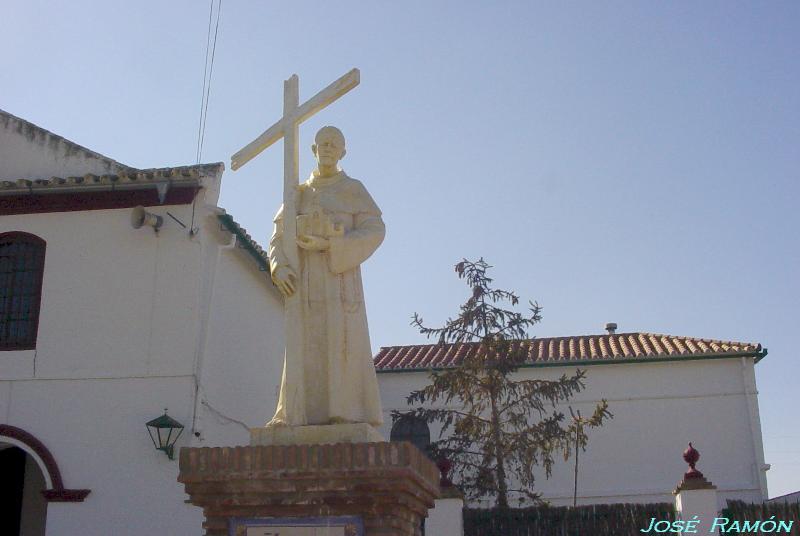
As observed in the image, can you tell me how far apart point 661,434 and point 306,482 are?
13.9m

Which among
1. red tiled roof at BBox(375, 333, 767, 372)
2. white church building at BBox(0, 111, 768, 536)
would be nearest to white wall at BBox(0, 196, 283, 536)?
white church building at BBox(0, 111, 768, 536)

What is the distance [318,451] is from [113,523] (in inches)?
261

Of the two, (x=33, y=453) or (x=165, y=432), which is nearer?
(x=165, y=432)

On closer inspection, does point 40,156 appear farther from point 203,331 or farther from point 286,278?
point 286,278

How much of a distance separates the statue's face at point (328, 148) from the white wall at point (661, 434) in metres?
12.8

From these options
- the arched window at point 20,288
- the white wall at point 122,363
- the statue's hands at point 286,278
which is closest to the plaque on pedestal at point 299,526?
the statue's hands at point 286,278

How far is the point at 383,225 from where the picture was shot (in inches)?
234

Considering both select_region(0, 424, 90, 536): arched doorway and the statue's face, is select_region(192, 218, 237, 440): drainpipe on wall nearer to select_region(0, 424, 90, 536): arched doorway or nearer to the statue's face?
select_region(0, 424, 90, 536): arched doorway

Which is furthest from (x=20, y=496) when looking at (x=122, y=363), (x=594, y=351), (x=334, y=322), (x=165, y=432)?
(x=594, y=351)

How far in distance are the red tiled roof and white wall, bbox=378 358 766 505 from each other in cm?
26

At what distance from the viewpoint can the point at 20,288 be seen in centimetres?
1199

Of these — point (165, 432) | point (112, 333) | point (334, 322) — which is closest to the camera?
point (334, 322)

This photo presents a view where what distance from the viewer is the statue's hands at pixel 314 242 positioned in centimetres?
577

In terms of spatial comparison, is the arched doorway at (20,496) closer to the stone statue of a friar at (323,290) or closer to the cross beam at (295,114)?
the cross beam at (295,114)
